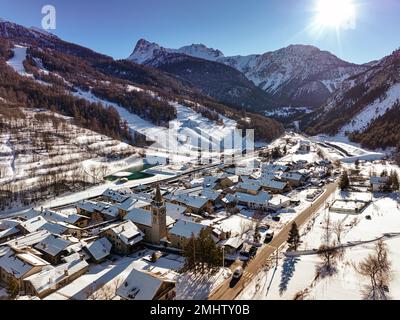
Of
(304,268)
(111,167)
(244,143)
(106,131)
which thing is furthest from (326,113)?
(304,268)

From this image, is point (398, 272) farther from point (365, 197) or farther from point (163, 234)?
point (365, 197)

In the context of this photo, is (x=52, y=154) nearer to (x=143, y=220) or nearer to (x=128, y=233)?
(x=143, y=220)

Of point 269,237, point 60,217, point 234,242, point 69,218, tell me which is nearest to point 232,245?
point 234,242

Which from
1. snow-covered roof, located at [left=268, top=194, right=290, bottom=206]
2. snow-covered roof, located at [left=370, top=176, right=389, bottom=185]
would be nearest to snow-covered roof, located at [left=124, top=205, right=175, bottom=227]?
snow-covered roof, located at [left=268, top=194, right=290, bottom=206]

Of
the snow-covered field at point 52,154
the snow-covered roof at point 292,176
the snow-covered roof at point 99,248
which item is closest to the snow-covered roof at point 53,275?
the snow-covered roof at point 99,248

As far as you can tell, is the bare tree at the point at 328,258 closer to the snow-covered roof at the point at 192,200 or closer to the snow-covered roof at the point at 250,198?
the snow-covered roof at the point at 250,198

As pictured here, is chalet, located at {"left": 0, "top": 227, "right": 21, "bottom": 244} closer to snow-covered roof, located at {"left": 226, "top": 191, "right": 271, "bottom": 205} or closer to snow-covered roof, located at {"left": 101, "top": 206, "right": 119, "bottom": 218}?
snow-covered roof, located at {"left": 101, "top": 206, "right": 119, "bottom": 218}

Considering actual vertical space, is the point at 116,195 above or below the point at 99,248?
Result: above
